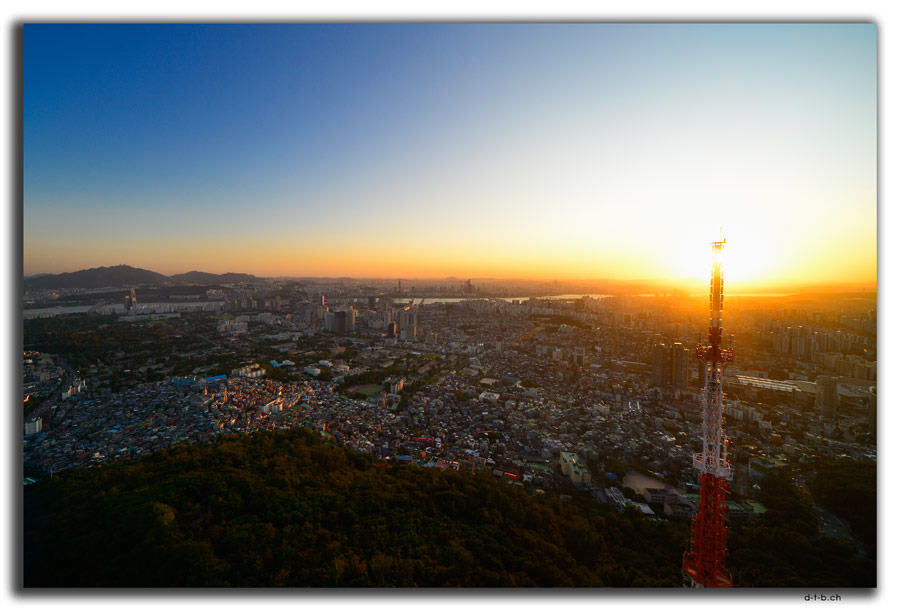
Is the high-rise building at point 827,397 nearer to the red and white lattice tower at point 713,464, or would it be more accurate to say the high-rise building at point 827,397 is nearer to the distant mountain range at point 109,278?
the red and white lattice tower at point 713,464

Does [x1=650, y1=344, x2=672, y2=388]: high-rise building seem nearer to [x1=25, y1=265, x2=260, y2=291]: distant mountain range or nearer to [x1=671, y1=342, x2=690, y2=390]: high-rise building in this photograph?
[x1=671, y1=342, x2=690, y2=390]: high-rise building

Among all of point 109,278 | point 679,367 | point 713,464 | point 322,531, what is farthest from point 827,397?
point 109,278

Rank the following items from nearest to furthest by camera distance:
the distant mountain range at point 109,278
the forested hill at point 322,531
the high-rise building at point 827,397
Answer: the forested hill at point 322,531
the distant mountain range at point 109,278
the high-rise building at point 827,397

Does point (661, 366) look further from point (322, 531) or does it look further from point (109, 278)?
point (109, 278)

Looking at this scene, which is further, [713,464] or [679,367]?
[679,367]

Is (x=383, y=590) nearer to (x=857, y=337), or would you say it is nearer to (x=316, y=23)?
(x=316, y=23)

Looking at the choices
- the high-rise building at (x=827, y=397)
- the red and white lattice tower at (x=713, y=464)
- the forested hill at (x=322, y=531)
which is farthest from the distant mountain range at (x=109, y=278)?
the high-rise building at (x=827, y=397)

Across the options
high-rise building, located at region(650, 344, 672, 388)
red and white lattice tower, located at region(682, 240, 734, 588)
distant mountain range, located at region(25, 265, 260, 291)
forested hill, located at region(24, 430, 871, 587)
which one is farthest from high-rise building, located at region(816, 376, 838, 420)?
distant mountain range, located at region(25, 265, 260, 291)
